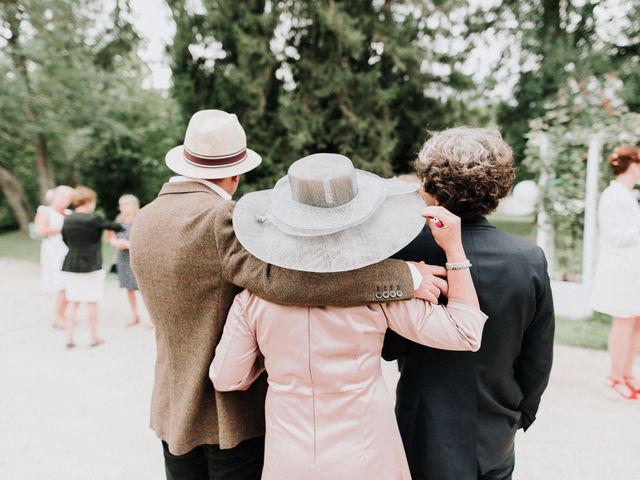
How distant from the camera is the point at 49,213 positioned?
628 cm

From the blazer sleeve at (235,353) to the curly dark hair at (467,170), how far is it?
2.46ft

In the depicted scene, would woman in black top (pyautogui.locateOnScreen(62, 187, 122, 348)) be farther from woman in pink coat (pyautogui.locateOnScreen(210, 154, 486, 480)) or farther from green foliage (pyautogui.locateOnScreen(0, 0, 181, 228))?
green foliage (pyautogui.locateOnScreen(0, 0, 181, 228))

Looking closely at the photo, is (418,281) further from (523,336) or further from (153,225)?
(153,225)

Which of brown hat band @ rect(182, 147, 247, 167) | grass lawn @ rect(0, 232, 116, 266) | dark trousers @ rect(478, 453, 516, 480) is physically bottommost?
grass lawn @ rect(0, 232, 116, 266)

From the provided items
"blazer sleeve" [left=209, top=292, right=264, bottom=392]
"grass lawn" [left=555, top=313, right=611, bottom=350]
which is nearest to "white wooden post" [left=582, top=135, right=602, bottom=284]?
"grass lawn" [left=555, top=313, right=611, bottom=350]

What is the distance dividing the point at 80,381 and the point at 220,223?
12.6 feet

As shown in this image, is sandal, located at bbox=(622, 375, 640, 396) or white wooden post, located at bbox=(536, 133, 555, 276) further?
white wooden post, located at bbox=(536, 133, 555, 276)

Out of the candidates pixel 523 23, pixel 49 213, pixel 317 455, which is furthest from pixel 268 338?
pixel 523 23

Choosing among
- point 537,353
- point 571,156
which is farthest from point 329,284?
point 571,156

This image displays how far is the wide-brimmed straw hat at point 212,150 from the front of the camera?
6.33ft

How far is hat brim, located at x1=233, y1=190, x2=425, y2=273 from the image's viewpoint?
4.62ft

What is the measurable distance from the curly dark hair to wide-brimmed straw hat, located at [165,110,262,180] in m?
0.72

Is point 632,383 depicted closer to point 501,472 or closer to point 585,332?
point 585,332

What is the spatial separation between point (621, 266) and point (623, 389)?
105 cm
